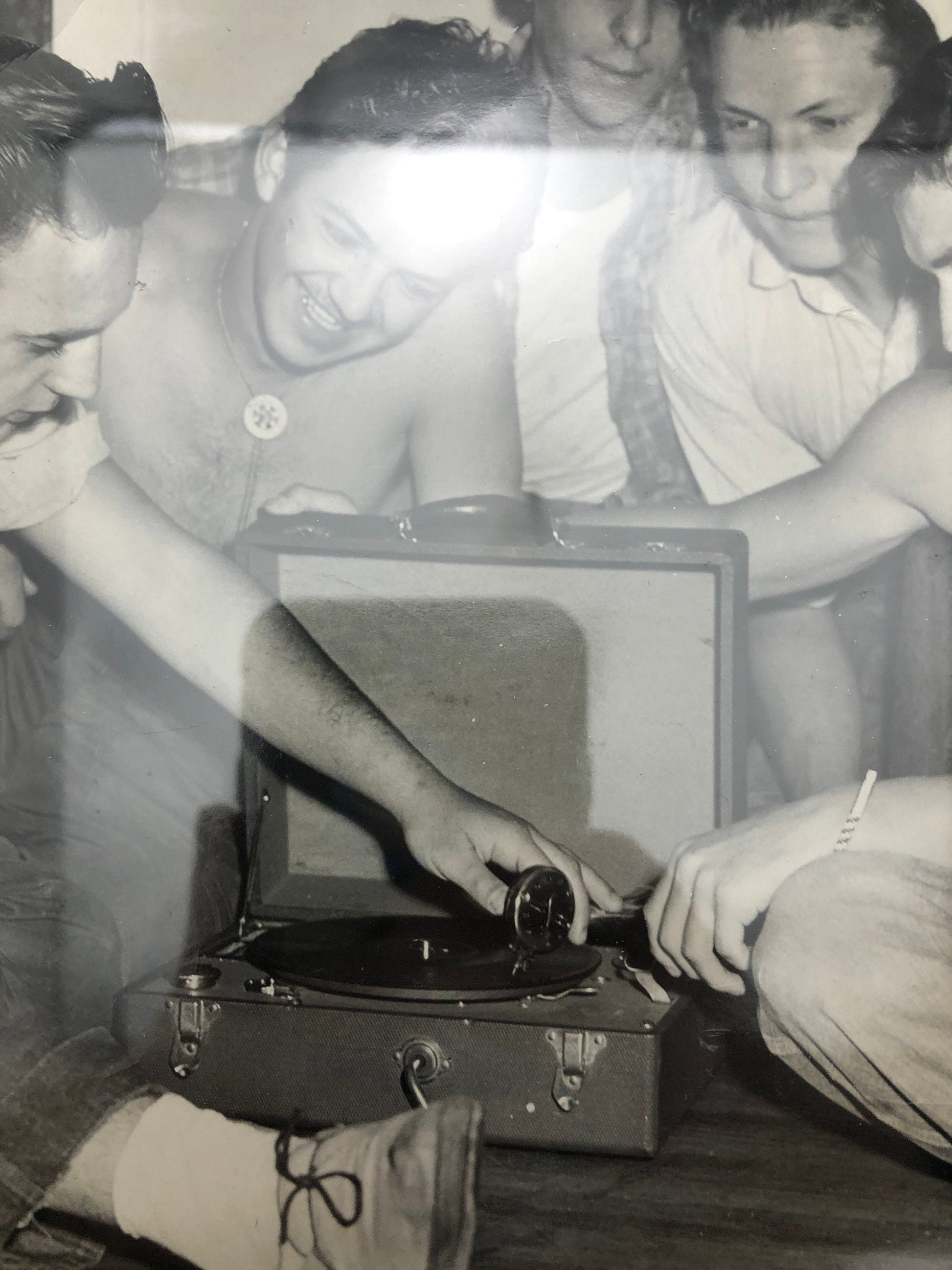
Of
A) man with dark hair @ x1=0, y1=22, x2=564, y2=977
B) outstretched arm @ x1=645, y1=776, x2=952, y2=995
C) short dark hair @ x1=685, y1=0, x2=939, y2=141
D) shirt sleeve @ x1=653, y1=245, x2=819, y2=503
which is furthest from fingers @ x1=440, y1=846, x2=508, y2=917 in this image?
short dark hair @ x1=685, y1=0, x2=939, y2=141

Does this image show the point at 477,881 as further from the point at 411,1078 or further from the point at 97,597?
the point at 97,597

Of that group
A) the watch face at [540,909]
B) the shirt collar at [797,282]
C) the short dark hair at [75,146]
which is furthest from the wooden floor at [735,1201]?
the short dark hair at [75,146]

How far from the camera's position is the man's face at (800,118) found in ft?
5.13

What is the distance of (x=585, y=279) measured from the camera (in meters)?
1.63

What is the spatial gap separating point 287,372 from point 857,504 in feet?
2.52

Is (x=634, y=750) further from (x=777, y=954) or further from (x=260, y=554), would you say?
(x=260, y=554)

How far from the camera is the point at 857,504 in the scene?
1634 millimetres

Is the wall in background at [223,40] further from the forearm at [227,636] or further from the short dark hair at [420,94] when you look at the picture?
the forearm at [227,636]

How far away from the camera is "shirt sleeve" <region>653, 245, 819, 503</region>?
5.34 feet

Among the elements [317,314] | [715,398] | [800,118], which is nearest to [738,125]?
[800,118]

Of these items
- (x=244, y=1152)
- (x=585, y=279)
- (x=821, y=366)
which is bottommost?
(x=244, y=1152)

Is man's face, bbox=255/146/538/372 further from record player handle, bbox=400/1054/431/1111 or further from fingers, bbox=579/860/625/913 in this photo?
record player handle, bbox=400/1054/431/1111

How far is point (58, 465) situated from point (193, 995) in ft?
2.40

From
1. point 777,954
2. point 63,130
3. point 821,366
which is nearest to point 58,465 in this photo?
point 63,130
